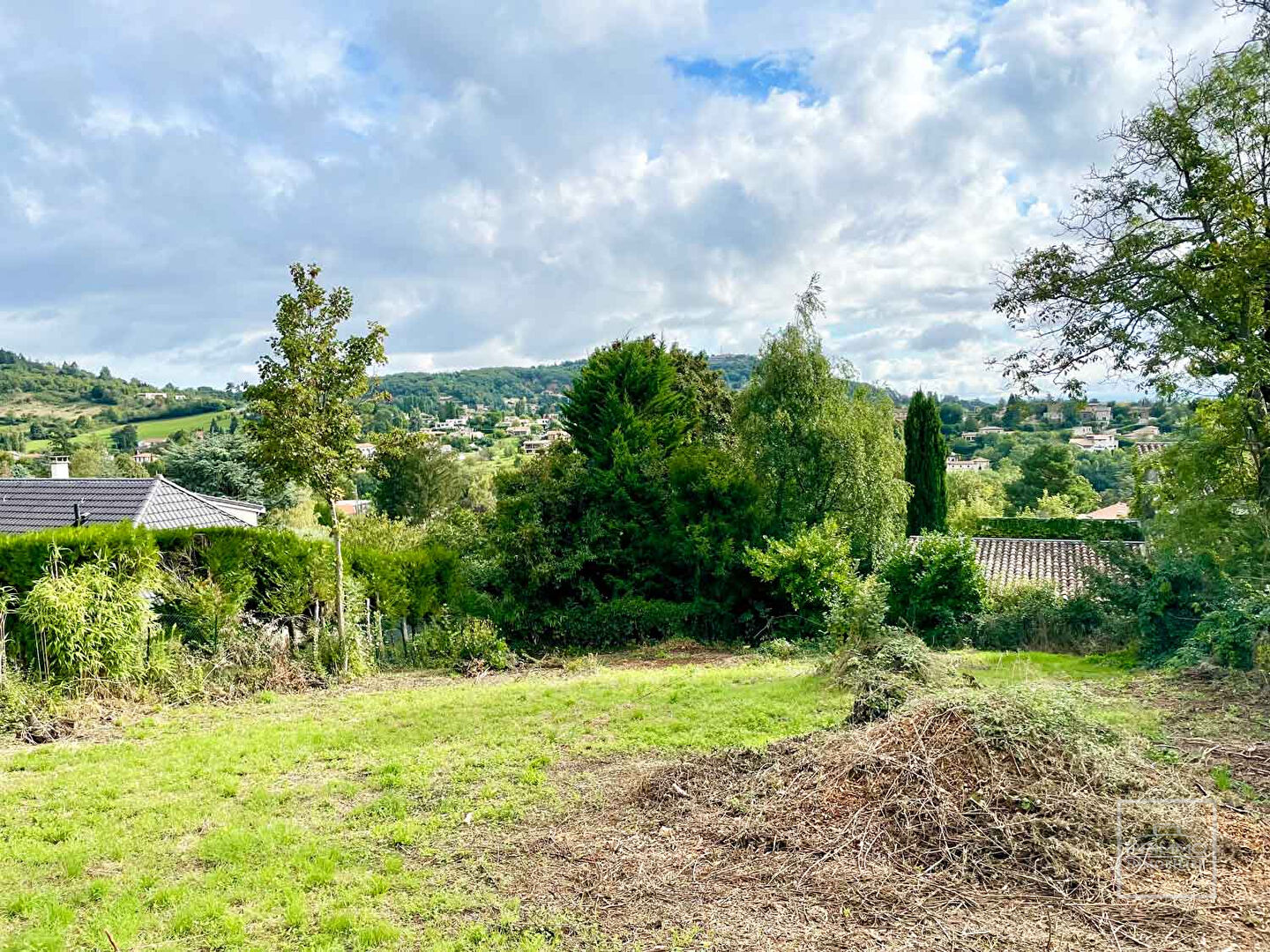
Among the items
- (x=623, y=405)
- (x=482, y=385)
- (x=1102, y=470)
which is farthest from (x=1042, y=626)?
(x=482, y=385)

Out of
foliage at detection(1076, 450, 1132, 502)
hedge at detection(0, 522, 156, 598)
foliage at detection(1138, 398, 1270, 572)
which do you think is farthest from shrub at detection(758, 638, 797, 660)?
foliage at detection(1076, 450, 1132, 502)

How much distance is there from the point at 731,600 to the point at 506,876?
1040 centimetres

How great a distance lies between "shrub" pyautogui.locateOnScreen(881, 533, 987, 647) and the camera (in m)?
12.0

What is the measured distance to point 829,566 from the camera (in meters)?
12.8

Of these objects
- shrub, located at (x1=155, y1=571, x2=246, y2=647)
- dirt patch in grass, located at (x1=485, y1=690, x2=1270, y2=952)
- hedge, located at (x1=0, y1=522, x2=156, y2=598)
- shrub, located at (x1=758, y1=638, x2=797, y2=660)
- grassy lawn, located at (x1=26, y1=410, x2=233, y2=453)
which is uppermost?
grassy lawn, located at (x1=26, y1=410, x2=233, y2=453)

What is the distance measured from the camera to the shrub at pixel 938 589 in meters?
12.0

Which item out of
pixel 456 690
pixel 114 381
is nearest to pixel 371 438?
pixel 456 690

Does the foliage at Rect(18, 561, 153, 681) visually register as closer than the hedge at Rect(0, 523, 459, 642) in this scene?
Yes

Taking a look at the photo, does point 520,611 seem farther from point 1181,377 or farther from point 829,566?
point 1181,377

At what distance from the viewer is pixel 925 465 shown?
93.7 feet

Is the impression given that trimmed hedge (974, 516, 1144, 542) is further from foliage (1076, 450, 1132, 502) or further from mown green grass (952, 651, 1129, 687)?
foliage (1076, 450, 1132, 502)

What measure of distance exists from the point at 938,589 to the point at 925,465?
17.6 m

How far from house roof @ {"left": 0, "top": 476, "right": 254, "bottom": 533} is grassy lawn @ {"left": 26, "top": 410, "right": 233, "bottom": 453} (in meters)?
54.3

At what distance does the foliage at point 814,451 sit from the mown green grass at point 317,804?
20.8ft
